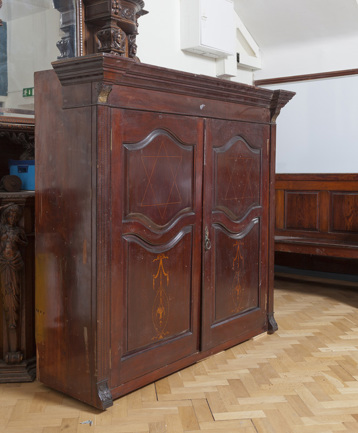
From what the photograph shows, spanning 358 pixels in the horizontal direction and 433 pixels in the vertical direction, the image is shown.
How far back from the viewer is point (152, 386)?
2.75 meters

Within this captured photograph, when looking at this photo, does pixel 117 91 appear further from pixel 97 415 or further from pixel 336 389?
pixel 336 389

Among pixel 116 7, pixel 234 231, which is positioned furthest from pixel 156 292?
pixel 116 7

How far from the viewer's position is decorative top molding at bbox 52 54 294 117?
7.55ft

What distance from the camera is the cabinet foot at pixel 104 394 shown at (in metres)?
2.44

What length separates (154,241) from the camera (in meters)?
2.71

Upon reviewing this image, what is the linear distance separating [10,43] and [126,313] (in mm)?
1904

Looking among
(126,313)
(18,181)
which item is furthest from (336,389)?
(18,181)

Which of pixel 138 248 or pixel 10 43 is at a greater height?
pixel 10 43

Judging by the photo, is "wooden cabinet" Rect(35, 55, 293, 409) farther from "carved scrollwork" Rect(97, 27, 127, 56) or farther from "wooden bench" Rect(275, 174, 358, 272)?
"wooden bench" Rect(275, 174, 358, 272)

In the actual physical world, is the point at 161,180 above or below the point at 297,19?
below

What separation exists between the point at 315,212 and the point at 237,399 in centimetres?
274

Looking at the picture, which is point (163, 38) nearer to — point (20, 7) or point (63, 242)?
point (20, 7)

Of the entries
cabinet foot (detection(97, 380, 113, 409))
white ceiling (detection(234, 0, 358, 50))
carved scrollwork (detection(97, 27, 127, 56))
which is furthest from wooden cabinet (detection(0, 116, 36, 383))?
white ceiling (detection(234, 0, 358, 50))

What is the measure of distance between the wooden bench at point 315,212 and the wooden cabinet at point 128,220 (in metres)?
1.70
